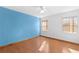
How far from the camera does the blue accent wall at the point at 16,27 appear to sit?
1336 millimetres

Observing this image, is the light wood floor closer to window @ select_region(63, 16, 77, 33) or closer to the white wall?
the white wall

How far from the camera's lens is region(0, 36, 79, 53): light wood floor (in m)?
1.18

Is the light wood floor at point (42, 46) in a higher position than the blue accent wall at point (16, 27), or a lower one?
lower

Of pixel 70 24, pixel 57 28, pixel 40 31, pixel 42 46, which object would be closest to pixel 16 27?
pixel 40 31

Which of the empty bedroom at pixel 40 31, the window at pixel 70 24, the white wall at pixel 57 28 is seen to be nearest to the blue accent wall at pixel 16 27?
the empty bedroom at pixel 40 31

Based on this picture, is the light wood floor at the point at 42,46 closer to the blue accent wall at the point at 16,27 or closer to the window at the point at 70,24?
the blue accent wall at the point at 16,27

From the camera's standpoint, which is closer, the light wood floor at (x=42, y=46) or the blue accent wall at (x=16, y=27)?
the light wood floor at (x=42, y=46)

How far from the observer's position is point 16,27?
1.43 meters

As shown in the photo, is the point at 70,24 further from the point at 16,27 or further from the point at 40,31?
the point at 16,27

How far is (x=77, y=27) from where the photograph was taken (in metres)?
1.24

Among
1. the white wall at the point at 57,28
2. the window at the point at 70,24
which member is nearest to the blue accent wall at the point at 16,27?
the white wall at the point at 57,28

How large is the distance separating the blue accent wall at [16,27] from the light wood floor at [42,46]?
0.26 feet
